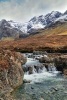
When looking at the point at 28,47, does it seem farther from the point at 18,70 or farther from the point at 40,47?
the point at 18,70

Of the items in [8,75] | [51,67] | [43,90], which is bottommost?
[43,90]

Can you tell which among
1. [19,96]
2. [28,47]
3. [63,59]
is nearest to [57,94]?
[19,96]

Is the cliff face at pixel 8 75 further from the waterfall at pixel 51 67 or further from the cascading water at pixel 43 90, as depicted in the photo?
the waterfall at pixel 51 67

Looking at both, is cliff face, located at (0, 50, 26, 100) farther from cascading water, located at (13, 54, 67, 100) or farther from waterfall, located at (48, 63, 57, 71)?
waterfall, located at (48, 63, 57, 71)

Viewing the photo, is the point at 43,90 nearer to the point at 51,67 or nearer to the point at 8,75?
the point at 8,75

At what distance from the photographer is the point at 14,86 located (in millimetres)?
45062

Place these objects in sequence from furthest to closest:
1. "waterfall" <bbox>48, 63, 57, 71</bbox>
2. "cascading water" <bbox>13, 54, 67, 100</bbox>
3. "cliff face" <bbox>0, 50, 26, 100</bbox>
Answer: "waterfall" <bbox>48, 63, 57, 71</bbox> < "cliff face" <bbox>0, 50, 26, 100</bbox> < "cascading water" <bbox>13, 54, 67, 100</bbox>

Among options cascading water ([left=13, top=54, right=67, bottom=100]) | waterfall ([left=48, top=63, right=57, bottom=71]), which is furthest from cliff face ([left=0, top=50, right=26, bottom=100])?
waterfall ([left=48, top=63, right=57, bottom=71])

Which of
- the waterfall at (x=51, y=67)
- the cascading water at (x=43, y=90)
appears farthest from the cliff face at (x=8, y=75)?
the waterfall at (x=51, y=67)

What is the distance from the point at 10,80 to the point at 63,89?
33.4 feet

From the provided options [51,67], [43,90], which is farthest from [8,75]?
[51,67]

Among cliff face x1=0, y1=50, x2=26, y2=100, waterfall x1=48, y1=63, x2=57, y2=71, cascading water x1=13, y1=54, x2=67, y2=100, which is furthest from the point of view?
waterfall x1=48, y1=63, x2=57, y2=71

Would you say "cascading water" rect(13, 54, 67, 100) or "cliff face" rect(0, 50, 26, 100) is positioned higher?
"cliff face" rect(0, 50, 26, 100)

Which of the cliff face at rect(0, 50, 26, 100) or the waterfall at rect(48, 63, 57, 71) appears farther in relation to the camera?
the waterfall at rect(48, 63, 57, 71)
